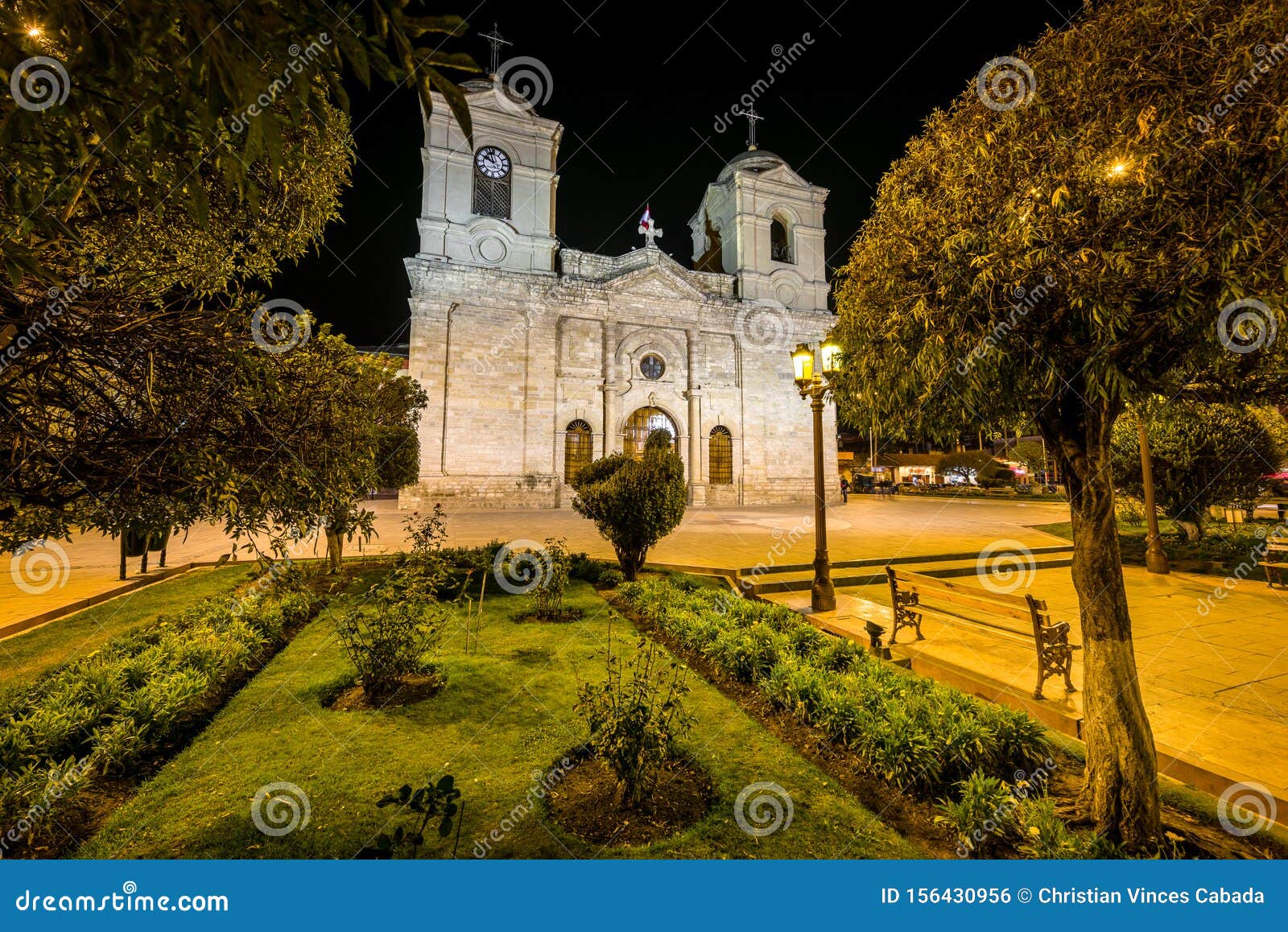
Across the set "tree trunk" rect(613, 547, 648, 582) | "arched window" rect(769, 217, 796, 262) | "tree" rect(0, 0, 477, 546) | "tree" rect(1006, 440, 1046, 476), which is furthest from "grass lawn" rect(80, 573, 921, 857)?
"tree" rect(1006, 440, 1046, 476)

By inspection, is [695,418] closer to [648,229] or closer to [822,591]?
[648,229]

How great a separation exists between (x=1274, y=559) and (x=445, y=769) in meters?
13.3

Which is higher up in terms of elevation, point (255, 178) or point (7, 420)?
point (255, 178)

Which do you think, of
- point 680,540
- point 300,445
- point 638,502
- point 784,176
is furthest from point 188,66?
point 784,176

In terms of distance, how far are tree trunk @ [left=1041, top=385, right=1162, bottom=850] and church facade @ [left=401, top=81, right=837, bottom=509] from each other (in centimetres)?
1608

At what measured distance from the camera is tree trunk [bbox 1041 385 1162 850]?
276 centimetres

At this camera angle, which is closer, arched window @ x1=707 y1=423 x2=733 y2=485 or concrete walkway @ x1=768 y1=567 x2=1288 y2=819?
concrete walkway @ x1=768 y1=567 x2=1288 y2=819

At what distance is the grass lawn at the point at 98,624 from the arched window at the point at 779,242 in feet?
88.6

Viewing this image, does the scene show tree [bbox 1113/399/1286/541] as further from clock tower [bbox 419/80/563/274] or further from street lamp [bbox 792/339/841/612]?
clock tower [bbox 419/80/563/274]

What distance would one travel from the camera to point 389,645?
460 cm

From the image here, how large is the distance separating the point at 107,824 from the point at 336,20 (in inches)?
162

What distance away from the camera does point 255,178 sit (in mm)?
3928

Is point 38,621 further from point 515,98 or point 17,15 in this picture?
point 515,98

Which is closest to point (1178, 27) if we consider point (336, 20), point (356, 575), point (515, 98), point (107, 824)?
point (336, 20)
